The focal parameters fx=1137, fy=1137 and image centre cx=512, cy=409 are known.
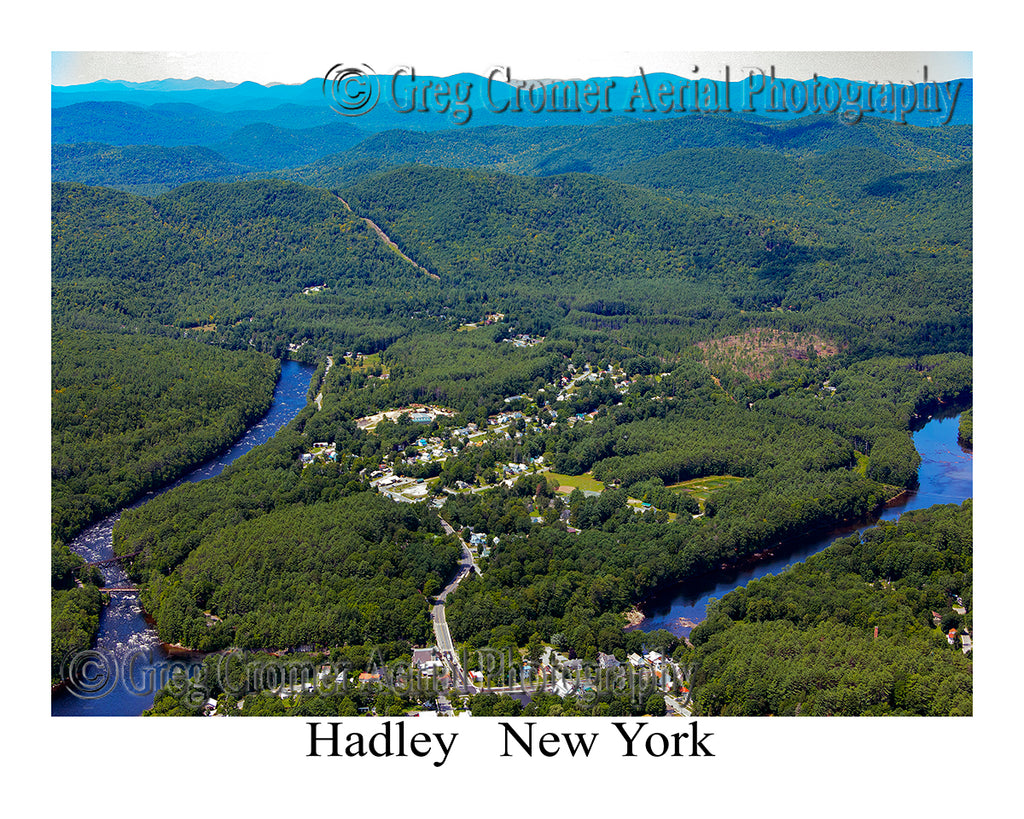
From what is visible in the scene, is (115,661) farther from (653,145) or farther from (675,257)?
(653,145)

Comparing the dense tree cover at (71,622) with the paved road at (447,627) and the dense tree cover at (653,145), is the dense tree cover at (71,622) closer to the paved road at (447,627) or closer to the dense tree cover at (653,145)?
the paved road at (447,627)

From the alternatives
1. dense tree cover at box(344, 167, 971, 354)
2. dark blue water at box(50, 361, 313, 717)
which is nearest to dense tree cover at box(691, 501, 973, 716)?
dark blue water at box(50, 361, 313, 717)

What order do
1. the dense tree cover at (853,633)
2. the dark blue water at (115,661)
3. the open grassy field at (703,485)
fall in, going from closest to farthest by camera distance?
the dense tree cover at (853,633)
the dark blue water at (115,661)
the open grassy field at (703,485)

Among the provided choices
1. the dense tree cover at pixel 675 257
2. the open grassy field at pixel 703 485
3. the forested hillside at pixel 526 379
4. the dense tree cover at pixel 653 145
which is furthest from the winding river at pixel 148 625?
the dense tree cover at pixel 653 145

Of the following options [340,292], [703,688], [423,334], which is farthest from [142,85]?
[703,688]

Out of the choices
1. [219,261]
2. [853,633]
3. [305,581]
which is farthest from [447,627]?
[219,261]
